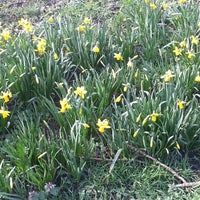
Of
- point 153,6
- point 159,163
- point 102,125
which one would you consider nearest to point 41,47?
point 102,125

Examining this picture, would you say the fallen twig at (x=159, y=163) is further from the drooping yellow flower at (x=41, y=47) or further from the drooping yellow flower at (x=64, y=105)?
the drooping yellow flower at (x=41, y=47)

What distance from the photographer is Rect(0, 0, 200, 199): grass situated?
2.93m

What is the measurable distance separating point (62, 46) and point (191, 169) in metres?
1.53

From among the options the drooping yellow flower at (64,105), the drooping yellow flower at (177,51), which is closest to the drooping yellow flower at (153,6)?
the drooping yellow flower at (177,51)

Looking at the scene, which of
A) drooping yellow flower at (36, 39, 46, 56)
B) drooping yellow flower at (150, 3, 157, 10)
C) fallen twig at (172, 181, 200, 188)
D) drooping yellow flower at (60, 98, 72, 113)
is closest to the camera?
fallen twig at (172, 181, 200, 188)

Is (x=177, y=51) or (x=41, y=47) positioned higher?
(x=41, y=47)

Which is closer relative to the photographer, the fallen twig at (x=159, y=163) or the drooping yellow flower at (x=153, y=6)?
the fallen twig at (x=159, y=163)

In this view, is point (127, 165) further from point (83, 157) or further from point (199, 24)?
point (199, 24)

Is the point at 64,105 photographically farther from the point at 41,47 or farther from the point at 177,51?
the point at 177,51

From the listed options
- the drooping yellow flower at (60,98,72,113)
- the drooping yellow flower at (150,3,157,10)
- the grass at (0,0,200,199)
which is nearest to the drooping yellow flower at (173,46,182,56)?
the grass at (0,0,200,199)

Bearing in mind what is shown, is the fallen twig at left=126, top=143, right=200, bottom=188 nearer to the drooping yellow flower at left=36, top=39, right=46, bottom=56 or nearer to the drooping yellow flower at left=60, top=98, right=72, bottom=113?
the drooping yellow flower at left=60, top=98, right=72, bottom=113

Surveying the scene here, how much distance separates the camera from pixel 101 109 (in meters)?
3.24

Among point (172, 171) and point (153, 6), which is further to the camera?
point (153, 6)

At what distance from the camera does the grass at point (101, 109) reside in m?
2.93
